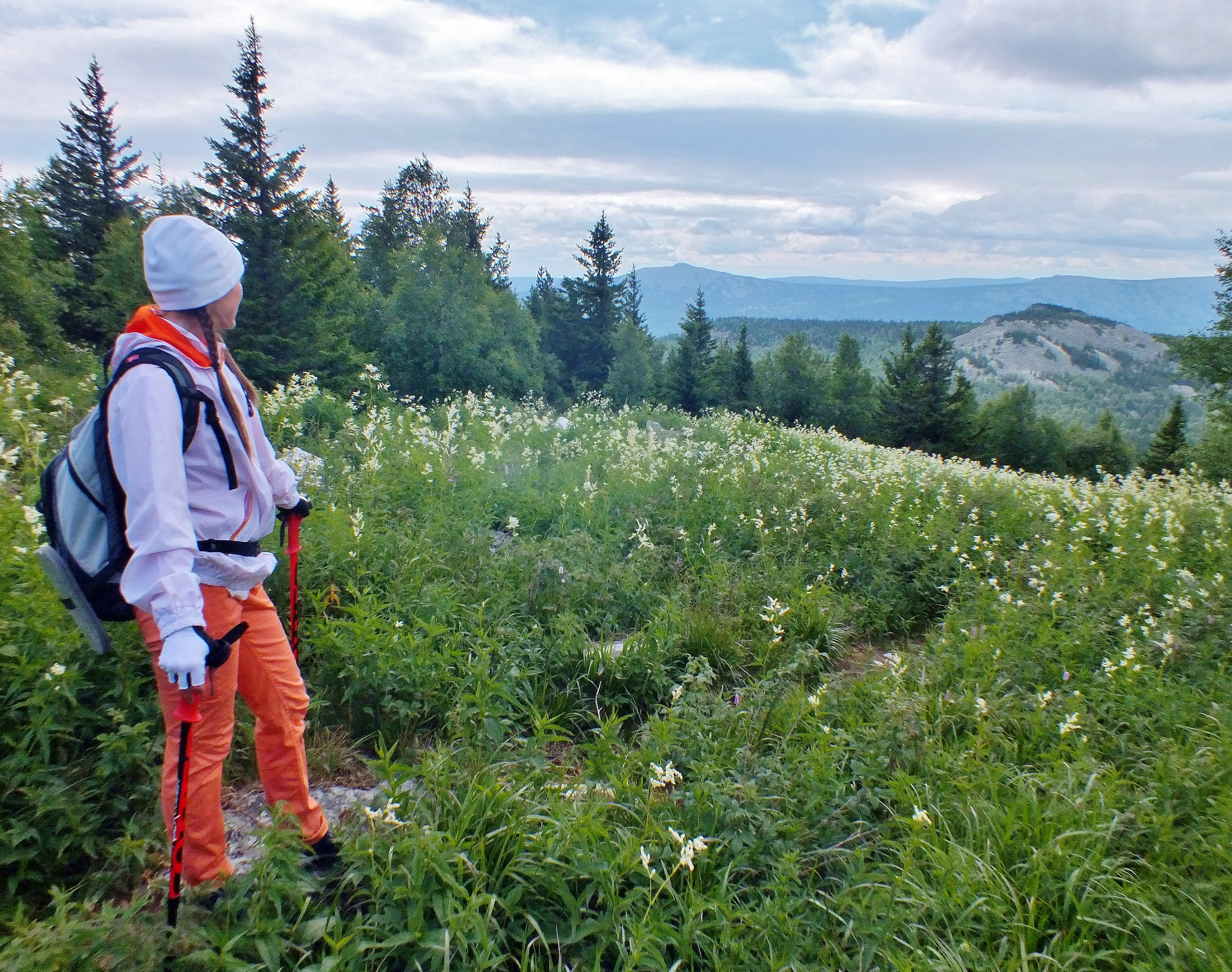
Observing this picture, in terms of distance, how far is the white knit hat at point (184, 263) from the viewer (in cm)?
241

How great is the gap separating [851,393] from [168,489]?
230ft

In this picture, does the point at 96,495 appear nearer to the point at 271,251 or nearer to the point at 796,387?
the point at 271,251

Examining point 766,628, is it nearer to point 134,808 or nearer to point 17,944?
point 134,808

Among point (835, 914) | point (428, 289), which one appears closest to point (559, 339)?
point (428, 289)

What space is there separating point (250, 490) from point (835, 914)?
2.79 m

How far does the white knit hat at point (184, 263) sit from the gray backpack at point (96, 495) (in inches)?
9.7

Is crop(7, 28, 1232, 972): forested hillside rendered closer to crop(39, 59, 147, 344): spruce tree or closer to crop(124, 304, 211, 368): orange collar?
crop(124, 304, 211, 368): orange collar

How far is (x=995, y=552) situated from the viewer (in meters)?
6.59

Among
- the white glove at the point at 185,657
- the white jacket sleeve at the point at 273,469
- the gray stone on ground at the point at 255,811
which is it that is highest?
the white jacket sleeve at the point at 273,469

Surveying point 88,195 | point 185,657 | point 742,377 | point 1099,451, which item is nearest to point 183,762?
point 185,657

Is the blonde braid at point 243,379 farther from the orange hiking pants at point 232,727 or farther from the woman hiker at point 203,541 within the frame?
the orange hiking pants at point 232,727

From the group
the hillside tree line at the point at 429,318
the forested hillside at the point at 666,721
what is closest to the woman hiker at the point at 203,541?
the forested hillside at the point at 666,721

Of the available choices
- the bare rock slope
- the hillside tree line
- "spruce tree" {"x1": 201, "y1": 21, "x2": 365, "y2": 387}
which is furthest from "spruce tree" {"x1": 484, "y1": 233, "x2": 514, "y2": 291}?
the bare rock slope

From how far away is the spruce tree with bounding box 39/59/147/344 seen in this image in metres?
30.7
